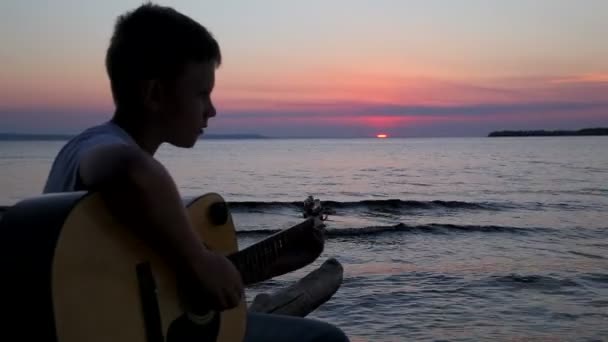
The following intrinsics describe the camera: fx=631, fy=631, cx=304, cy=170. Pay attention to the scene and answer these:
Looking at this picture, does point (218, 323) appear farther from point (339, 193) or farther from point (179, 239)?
point (339, 193)

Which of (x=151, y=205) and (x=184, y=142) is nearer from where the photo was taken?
(x=151, y=205)

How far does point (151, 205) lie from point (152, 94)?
445 millimetres

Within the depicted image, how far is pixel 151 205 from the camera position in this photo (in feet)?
6.41

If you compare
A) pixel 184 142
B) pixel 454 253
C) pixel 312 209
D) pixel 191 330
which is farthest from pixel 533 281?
pixel 184 142

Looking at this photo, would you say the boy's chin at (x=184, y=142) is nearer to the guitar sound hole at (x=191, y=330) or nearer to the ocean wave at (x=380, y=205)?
the guitar sound hole at (x=191, y=330)

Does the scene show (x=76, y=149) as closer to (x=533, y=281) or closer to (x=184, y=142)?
(x=184, y=142)

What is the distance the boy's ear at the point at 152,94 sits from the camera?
7.09 feet

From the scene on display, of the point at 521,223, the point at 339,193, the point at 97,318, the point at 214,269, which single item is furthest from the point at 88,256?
the point at 339,193

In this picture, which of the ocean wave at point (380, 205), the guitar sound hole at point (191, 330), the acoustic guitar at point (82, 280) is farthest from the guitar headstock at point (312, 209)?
the ocean wave at point (380, 205)

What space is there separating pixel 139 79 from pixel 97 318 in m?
0.80

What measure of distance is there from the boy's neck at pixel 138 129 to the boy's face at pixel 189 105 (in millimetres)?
48

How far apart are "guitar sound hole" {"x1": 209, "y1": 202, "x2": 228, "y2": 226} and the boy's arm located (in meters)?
0.49

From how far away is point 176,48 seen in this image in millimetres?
2135

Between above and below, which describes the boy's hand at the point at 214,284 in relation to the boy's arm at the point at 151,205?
below
